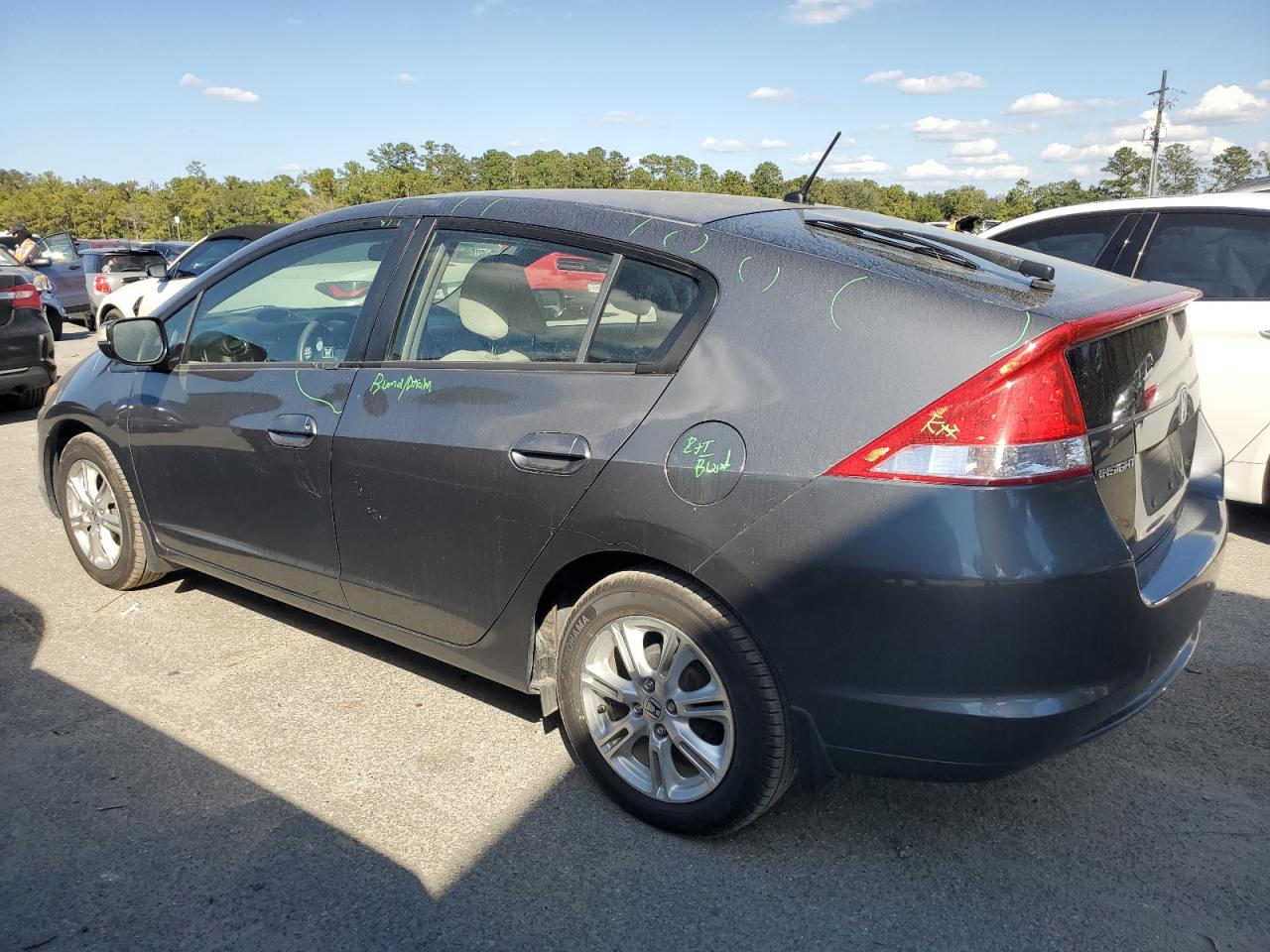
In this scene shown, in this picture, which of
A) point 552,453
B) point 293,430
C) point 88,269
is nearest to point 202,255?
point 88,269

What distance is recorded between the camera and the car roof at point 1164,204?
5125 mm

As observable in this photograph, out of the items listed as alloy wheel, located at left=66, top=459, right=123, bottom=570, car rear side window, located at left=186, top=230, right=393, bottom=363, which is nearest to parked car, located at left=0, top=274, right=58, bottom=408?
alloy wheel, located at left=66, top=459, right=123, bottom=570

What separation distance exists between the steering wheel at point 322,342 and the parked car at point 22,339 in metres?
6.06

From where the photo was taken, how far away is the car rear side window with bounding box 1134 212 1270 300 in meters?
5.04

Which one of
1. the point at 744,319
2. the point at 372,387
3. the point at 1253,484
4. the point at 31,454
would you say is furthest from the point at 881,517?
the point at 31,454

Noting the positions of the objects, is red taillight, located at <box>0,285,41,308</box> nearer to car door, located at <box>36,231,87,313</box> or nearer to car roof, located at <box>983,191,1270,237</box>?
car roof, located at <box>983,191,1270,237</box>

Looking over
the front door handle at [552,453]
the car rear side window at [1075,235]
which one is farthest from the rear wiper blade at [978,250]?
the car rear side window at [1075,235]

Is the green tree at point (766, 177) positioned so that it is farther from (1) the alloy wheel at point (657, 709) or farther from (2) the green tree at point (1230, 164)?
(1) the alloy wheel at point (657, 709)

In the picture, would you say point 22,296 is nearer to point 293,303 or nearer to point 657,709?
point 293,303

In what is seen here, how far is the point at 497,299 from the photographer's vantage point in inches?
122

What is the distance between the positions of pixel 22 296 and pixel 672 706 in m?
8.07

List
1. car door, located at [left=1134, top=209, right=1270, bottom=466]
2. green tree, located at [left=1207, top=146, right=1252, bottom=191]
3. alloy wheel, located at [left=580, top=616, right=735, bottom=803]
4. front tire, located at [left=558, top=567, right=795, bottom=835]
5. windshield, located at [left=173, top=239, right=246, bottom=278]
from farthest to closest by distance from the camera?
green tree, located at [left=1207, top=146, right=1252, bottom=191] < windshield, located at [left=173, top=239, right=246, bottom=278] < car door, located at [left=1134, top=209, right=1270, bottom=466] < alloy wheel, located at [left=580, top=616, right=735, bottom=803] < front tire, located at [left=558, top=567, right=795, bottom=835]

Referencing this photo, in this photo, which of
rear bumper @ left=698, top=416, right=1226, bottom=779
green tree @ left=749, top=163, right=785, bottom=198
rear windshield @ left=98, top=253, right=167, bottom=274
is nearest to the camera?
rear bumper @ left=698, top=416, right=1226, bottom=779

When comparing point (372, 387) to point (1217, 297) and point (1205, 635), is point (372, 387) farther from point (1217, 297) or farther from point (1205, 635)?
point (1217, 297)
